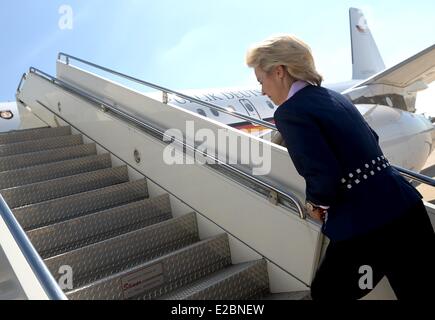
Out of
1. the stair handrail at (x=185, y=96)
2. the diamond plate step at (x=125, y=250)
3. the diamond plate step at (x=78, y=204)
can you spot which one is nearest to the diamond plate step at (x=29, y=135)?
the stair handrail at (x=185, y=96)

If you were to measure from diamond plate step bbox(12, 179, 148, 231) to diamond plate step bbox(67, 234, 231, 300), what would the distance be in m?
1.22

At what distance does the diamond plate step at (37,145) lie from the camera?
5.01 m

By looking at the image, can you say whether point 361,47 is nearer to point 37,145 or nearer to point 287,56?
point 37,145

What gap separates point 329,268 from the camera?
175 centimetres

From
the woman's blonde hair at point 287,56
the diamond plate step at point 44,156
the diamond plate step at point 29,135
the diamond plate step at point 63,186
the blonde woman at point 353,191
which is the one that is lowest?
the diamond plate step at point 63,186

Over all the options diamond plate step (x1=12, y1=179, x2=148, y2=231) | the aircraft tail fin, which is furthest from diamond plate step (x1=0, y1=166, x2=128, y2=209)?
the aircraft tail fin

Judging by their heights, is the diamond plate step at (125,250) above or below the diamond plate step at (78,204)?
below

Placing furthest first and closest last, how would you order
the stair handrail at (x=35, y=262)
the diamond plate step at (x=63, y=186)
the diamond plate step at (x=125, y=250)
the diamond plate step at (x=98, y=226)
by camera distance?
the diamond plate step at (x=63, y=186), the diamond plate step at (x=98, y=226), the diamond plate step at (x=125, y=250), the stair handrail at (x=35, y=262)

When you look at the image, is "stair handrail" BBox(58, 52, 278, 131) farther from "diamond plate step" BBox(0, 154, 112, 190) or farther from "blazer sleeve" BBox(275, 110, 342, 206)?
"blazer sleeve" BBox(275, 110, 342, 206)

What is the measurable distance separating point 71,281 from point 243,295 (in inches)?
48.0

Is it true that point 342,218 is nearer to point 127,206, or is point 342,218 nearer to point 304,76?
point 304,76

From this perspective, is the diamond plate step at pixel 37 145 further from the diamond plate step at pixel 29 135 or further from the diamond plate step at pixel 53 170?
the diamond plate step at pixel 53 170
